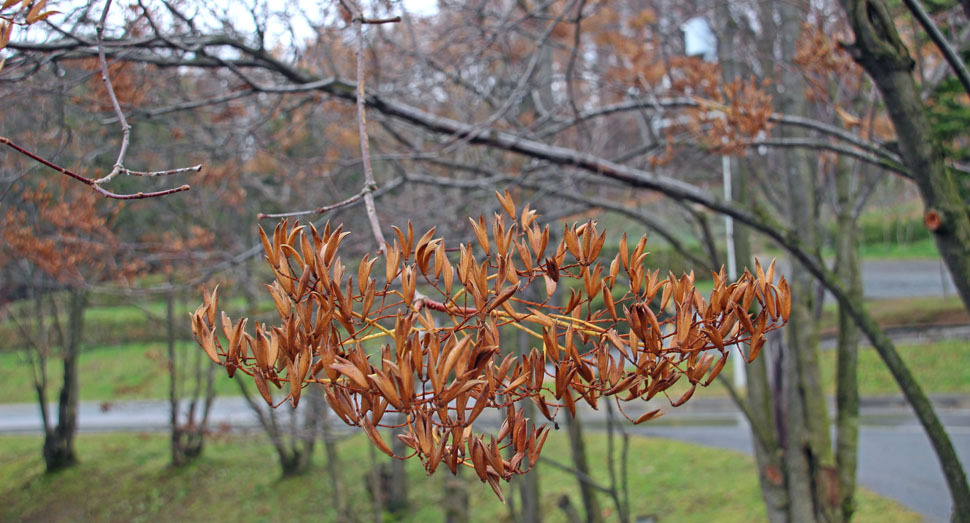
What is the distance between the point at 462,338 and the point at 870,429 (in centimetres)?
1414

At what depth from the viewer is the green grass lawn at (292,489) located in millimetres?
9891

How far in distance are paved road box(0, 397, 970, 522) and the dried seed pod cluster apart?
7.26m

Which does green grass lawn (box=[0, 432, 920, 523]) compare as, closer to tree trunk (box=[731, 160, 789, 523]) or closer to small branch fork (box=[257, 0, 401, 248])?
tree trunk (box=[731, 160, 789, 523])

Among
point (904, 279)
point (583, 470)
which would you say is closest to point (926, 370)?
point (904, 279)

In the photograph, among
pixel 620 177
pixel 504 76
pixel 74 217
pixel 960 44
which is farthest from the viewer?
pixel 504 76

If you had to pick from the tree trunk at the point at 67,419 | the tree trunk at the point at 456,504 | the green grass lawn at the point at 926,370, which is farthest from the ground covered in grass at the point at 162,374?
the tree trunk at the point at 456,504

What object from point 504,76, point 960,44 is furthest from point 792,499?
point 504,76

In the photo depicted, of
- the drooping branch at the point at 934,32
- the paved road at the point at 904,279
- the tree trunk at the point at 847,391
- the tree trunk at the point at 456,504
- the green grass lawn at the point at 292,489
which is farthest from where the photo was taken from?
the paved road at the point at 904,279

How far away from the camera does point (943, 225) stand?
2.99 m

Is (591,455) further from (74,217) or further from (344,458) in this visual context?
(74,217)

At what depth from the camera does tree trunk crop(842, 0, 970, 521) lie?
293 cm

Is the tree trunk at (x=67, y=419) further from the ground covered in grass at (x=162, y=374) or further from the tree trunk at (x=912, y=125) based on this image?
the tree trunk at (x=912, y=125)

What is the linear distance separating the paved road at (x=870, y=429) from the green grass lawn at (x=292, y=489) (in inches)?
27.2

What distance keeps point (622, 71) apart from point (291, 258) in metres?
7.02
